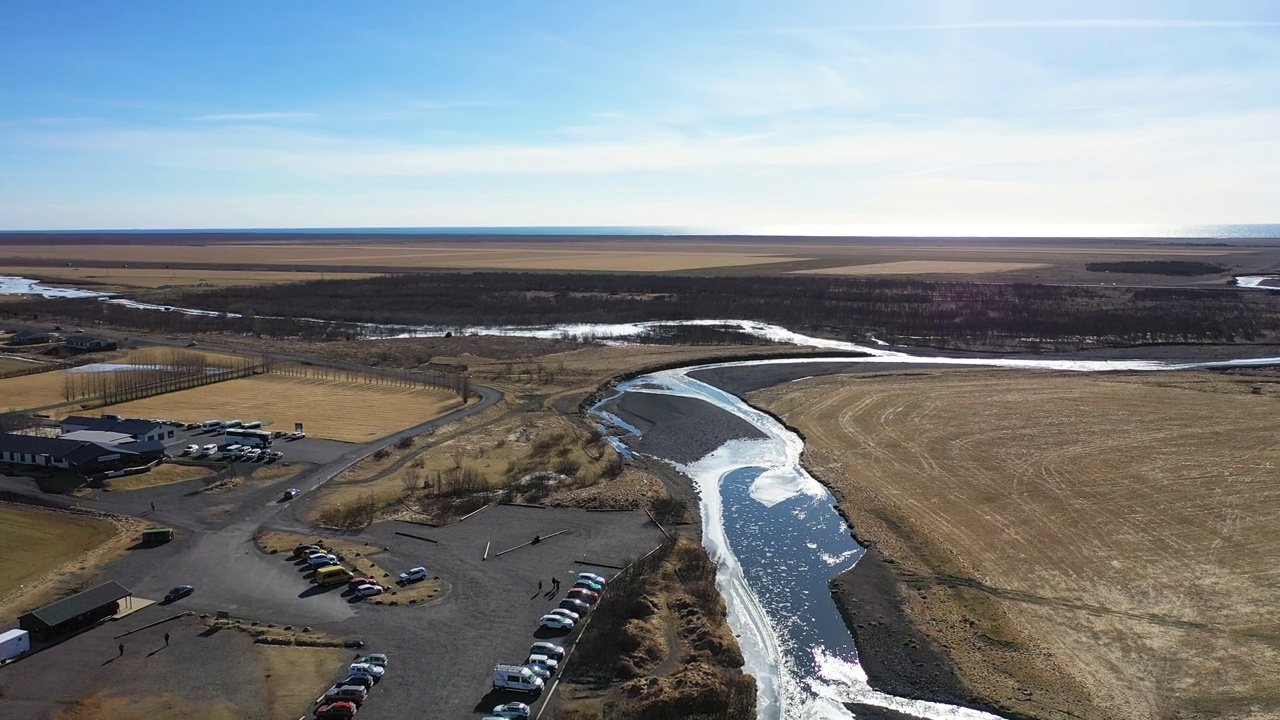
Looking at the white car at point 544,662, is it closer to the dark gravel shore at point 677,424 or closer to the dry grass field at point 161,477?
the dark gravel shore at point 677,424

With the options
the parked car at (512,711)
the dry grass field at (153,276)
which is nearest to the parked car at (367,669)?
the parked car at (512,711)

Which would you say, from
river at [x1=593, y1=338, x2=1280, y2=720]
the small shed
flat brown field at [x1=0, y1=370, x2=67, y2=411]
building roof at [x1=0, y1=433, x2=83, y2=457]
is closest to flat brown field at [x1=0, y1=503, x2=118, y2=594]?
building roof at [x1=0, y1=433, x2=83, y2=457]

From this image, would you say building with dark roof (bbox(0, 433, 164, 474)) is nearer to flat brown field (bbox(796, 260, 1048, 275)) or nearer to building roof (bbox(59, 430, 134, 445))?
building roof (bbox(59, 430, 134, 445))

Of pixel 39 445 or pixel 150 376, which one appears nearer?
pixel 39 445

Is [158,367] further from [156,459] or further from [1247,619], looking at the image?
[1247,619]

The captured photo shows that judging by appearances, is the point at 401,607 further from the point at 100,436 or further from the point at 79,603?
the point at 100,436

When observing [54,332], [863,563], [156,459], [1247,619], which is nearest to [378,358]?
[156,459]

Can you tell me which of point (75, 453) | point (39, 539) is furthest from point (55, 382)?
point (39, 539)
